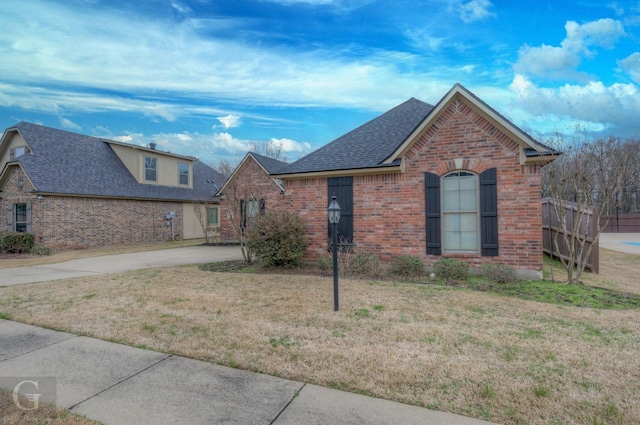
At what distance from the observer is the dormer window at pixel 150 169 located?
21328 mm

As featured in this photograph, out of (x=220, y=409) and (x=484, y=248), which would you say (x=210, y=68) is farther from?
(x=220, y=409)

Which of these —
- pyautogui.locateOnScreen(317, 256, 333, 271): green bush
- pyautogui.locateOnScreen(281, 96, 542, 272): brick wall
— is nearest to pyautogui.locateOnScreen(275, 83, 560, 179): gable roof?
pyautogui.locateOnScreen(281, 96, 542, 272): brick wall

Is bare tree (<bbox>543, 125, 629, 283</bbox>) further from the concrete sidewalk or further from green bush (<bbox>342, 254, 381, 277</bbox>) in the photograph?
the concrete sidewalk

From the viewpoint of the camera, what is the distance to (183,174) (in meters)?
24.1

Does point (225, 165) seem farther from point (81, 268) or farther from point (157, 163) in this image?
point (81, 268)

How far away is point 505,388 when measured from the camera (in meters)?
2.98

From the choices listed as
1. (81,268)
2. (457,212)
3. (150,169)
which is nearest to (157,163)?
(150,169)

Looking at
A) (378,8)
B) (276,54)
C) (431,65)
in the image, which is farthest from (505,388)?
(276,54)

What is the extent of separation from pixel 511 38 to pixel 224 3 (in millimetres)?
10078

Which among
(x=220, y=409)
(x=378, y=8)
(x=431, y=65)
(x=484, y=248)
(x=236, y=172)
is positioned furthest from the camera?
(x=236, y=172)

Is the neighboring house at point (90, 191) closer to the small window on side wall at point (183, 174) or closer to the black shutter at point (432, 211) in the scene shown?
the small window on side wall at point (183, 174)

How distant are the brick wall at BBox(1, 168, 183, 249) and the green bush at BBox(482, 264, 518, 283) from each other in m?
19.0

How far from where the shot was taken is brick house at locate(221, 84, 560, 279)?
798cm

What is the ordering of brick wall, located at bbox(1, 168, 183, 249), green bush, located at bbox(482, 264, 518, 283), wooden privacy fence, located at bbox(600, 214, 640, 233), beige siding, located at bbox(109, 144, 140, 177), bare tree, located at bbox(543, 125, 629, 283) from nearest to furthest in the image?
bare tree, located at bbox(543, 125, 629, 283) < green bush, located at bbox(482, 264, 518, 283) < brick wall, located at bbox(1, 168, 183, 249) < beige siding, located at bbox(109, 144, 140, 177) < wooden privacy fence, located at bbox(600, 214, 640, 233)
